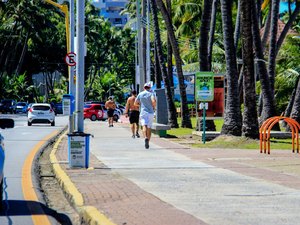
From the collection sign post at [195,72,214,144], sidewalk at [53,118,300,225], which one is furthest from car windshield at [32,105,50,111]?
sidewalk at [53,118,300,225]

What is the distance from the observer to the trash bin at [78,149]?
1636 cm

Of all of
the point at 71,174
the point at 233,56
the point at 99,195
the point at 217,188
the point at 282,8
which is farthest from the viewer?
the point at 282,8

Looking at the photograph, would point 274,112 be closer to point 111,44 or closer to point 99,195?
point 99,195

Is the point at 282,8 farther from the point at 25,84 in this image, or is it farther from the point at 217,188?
the point at 217,188

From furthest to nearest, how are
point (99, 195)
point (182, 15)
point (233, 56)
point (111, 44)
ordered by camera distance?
point (111, 44) → point (182, 15) → point (233, 56) → point (99, 195)

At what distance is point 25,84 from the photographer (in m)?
102

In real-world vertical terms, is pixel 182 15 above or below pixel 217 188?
above

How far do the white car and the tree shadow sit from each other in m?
36.3

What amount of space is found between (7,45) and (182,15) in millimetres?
40047

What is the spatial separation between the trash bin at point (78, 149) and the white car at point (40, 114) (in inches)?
1279

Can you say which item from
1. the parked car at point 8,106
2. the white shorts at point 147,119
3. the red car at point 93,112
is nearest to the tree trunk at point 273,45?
the white shorts at point 147,119

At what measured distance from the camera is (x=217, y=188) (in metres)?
12.9

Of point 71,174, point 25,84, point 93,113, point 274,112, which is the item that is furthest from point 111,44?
point 71,174

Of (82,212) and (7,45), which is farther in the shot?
(7,45)
